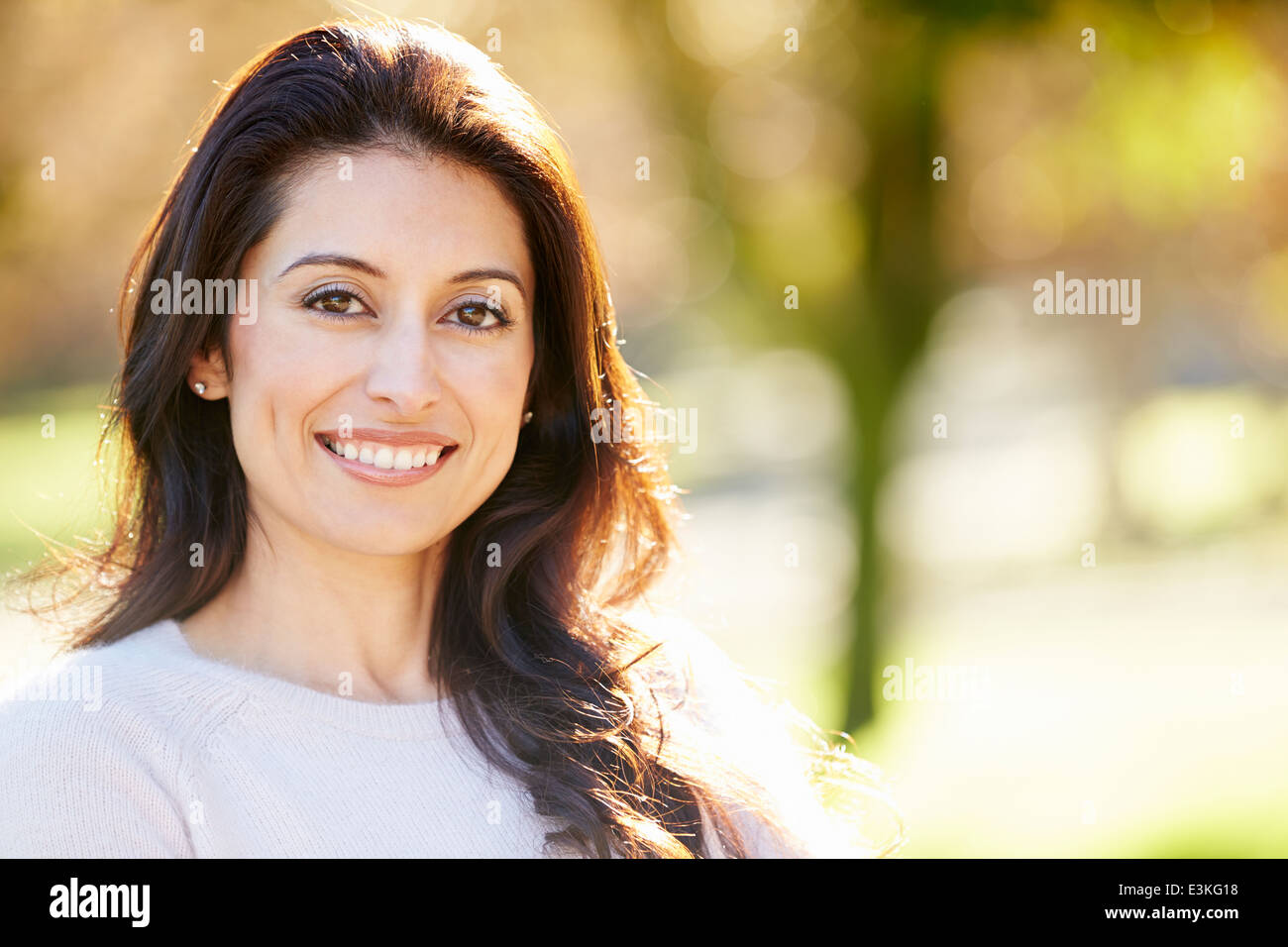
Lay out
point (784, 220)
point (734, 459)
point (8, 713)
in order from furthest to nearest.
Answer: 1. point (734, 459)
2. point (784, 220)
3. point (8, 713)

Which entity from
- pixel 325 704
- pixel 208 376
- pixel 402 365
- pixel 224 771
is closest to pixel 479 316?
pixel 402 365

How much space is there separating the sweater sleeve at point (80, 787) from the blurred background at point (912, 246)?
680 mm

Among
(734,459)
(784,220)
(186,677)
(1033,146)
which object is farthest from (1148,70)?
(734,459)

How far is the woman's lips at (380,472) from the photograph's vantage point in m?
1.52

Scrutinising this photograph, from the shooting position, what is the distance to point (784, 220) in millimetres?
4465

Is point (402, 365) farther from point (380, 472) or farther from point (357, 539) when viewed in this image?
point (357, 539)

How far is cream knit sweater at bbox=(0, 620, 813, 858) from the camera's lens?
1308mm

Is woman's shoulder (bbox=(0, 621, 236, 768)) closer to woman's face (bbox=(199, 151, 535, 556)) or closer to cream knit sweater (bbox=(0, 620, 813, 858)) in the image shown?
cream knit sweater (bbox=(0, 620, 813, 858))

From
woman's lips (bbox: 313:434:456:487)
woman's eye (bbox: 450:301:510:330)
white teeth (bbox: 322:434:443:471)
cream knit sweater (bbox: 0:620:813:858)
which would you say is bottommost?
cream knit sweater (bbox: 0:620:813:858)

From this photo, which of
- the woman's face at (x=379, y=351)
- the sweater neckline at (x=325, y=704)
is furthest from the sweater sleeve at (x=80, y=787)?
the woman's face at (x=379, y=351)

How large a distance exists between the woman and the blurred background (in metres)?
0.41

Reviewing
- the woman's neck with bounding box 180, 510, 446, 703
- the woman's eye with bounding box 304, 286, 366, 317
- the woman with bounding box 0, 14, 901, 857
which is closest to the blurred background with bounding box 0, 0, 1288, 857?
the woman with bounding box 0, 14, 901, 857
